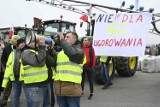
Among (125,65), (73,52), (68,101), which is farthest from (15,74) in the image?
(125,65)

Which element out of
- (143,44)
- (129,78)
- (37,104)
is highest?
(143,44)

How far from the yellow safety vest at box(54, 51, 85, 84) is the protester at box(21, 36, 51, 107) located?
248 millimetres

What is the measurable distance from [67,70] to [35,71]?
1.68ft

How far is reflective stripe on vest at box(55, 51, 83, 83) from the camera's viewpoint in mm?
4906

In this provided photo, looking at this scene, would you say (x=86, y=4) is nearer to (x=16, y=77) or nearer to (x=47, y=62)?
(x=16, y=77)

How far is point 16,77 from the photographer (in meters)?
6.70

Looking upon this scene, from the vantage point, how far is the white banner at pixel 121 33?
827 cm

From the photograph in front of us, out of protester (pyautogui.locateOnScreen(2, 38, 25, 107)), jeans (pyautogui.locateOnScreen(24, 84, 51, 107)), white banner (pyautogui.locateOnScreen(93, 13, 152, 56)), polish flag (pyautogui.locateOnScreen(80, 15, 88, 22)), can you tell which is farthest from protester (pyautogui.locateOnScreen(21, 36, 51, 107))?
polish flag (pyautogui.locateOnScreen(80, 15, 88, 22))

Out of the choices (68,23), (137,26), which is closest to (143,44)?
(137,26)

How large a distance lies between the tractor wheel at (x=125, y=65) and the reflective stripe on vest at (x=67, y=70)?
25.4ft

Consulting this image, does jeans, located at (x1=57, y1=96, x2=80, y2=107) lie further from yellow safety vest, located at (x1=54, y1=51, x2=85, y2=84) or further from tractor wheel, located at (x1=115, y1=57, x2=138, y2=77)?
tractor wheel, located at (x1=115, y1=57, x2=138, y2=77)

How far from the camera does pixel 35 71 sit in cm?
508

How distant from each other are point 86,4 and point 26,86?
6455 millimetres

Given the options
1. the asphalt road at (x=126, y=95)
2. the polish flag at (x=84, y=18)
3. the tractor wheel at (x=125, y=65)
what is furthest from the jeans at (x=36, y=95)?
the tractor wheel at (x=125, y=65)
